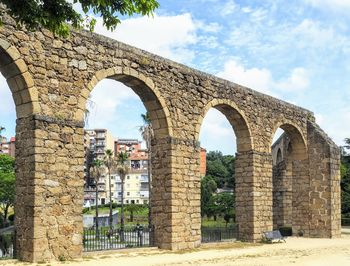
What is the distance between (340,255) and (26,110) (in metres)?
8.93

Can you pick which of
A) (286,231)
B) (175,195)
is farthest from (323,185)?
(175,195)

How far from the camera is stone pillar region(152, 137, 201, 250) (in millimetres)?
13594

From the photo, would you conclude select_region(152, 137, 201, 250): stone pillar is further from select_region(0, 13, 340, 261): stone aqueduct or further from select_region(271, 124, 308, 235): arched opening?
select_region(271, 124, 308, 235): arched opening

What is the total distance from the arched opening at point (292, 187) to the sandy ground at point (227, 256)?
5.23m

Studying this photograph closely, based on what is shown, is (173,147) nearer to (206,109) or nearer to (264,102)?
(206,109)

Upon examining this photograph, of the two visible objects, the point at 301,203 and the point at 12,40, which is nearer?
the point at 12,40

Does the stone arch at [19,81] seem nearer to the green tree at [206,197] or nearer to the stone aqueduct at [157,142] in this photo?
the stone aqueduct at [157,142]

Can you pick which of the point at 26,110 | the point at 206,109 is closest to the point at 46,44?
the point at 26,110

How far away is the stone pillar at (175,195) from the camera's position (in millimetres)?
13594

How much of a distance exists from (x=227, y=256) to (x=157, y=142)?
379cm

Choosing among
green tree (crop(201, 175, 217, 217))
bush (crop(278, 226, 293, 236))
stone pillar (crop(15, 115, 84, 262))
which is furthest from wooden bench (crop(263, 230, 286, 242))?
green tree (crop(201, 175, 217, 217))

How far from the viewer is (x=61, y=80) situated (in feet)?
36.8

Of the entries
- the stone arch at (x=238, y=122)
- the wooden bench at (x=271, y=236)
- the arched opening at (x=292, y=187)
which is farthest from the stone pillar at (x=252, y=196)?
the arched opening at (x=292, y=187)

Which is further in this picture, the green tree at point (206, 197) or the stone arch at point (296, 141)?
the green tree at point (206, 197)
